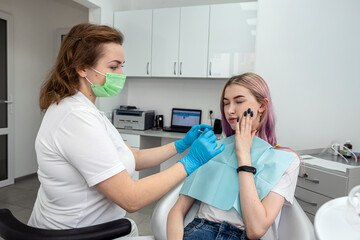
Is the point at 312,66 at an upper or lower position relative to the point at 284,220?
upper

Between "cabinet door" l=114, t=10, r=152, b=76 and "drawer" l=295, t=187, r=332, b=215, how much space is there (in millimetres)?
2153

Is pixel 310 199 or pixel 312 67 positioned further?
pixel 312 67

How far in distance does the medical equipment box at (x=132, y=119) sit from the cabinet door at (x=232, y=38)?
950mm

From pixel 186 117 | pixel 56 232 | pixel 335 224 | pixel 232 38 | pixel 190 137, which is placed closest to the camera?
pixel 335 224

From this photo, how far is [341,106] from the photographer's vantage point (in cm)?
217

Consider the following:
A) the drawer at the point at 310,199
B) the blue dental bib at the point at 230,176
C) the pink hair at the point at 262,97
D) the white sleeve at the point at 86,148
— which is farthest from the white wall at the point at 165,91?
the white sleeve at the point at 86,148

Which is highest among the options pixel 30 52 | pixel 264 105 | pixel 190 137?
pixel 30 52

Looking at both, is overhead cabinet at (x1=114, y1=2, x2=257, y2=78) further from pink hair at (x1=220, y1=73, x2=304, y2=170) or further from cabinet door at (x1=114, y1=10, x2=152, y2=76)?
pink hair at (x1=220, y1=73, x2=304, y2=170)

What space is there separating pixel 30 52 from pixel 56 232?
3.42m

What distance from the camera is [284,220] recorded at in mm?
1174

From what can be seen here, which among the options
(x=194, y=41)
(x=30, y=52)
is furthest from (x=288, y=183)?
(x=30, y=52)

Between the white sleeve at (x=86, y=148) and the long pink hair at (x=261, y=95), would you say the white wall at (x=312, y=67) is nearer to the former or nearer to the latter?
the long pink hair at (x=261, y=95)

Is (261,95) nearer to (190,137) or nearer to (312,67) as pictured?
(190,137)

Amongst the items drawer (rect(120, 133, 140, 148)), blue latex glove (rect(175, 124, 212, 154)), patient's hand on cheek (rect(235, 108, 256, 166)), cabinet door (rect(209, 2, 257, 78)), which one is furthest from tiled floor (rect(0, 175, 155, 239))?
cabinet door (rect(209, 2, 257, 78))
